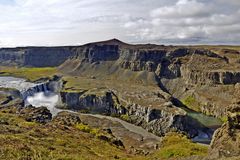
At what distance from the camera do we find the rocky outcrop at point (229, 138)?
5721 centimetres

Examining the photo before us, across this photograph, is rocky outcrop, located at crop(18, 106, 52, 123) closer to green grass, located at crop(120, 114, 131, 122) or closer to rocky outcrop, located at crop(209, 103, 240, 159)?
green grass, located at crop(120, 114, 131, 122)

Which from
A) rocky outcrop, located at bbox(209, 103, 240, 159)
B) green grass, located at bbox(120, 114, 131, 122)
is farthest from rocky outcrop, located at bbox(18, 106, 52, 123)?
rocky outcrop, located at bbox(209, 103, 240, 159)

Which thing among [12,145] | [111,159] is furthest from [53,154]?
[111,159]

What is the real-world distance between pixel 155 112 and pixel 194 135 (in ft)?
68.7

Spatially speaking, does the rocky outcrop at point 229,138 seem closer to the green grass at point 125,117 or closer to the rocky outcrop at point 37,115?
the rocky outcrop at point 37,115

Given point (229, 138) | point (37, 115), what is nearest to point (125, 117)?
point (37, 115)

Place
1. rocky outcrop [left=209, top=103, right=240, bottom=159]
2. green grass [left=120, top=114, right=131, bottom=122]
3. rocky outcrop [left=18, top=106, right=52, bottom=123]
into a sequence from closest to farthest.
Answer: rocky outcrop [left=209, top=103, right=240, bottom=159] < rocky outcrop [left=18, top=106, right=52, bottom=123] < green grass [left=120, top=114, right=131, bottom=122]

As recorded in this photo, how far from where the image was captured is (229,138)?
6231 centimetres

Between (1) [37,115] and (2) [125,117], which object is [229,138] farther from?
(2) [125,117]

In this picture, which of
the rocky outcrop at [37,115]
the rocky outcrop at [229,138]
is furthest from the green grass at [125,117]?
the rocky outcrop at [229,138]

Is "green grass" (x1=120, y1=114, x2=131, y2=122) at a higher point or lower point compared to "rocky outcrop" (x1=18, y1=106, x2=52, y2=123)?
lower

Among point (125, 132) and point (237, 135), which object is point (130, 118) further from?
point (237, 135)

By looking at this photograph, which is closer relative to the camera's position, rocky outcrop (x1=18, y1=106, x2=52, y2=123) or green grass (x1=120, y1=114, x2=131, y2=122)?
rocky outcrop (x1=18, y1=106, x2=52, y2=123)

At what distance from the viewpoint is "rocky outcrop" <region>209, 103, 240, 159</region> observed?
57.2 meters
